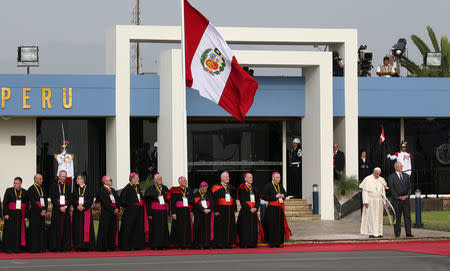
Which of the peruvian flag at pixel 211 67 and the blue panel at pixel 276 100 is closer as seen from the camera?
the peruvian flag at pixel 211 67

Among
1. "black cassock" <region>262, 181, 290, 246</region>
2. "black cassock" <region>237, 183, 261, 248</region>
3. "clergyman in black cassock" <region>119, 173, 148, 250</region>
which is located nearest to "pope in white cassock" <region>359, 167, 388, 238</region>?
"black cassock" <region>262, 181, 290, 246</region>

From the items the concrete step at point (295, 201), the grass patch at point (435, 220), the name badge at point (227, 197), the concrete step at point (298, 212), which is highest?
the name badge at point (227, 197)

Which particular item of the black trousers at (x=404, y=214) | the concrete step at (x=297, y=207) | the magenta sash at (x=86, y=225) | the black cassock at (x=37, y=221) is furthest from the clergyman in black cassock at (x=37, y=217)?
the concrete step at (x=297, y=207)

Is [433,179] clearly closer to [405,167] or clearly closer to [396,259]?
[405,167]

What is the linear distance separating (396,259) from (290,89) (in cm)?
1171

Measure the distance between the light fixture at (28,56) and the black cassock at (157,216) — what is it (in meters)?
8.27

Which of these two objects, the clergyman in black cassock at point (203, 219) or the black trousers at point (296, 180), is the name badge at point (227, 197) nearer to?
the clergyman in black cassock at point (203, 219)

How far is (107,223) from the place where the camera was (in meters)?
20.3

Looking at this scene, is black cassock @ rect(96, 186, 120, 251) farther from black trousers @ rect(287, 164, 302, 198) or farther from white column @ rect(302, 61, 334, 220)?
black trousers @ rect(287, 164, 302, 198)

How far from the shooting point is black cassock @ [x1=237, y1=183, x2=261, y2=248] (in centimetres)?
2055

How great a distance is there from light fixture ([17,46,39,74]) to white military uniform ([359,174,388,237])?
35.9 ft

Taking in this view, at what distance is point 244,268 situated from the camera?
15250 millimetres

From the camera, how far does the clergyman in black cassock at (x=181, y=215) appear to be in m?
20.5

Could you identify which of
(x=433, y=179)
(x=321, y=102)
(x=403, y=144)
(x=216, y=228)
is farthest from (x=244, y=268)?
(x=433, y=179)
